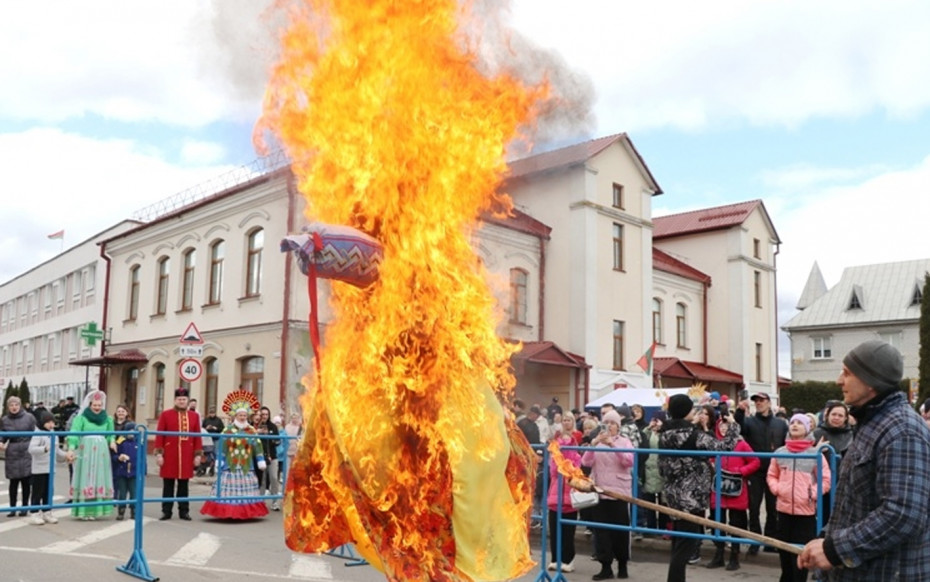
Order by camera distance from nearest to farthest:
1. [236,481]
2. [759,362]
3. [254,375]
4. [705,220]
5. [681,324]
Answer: [236,481], [254,375], [681,324], [759,362], [705,220]

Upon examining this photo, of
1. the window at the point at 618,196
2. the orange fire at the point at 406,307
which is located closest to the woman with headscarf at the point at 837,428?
the orange fire at the point at 406,307

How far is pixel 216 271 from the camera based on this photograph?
82.0ft

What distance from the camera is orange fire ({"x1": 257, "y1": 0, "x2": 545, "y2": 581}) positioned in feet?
16.9

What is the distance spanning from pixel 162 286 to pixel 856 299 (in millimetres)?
50108

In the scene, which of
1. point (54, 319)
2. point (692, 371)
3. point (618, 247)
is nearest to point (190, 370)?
point (618, 247)

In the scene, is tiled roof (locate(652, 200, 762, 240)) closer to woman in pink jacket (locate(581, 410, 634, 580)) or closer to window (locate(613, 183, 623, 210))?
window (locate(613, 183, 623, 210))

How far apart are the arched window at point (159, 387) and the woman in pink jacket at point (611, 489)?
20.6 meters

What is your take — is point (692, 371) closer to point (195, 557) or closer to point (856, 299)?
point (195, 557)

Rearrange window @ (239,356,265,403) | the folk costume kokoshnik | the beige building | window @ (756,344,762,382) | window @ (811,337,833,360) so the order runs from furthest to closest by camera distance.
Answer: window @ (811,337,833,360), window @ (756,344,762,382), the beige building, window @ (239,356,265,403), the folk costume kokoshnik

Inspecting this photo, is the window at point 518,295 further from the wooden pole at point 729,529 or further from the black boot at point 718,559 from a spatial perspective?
the wooden pole at point 729,529

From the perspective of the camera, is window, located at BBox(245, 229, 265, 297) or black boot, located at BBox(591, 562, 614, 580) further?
window, located at BBox(245, 229, 265, 297)

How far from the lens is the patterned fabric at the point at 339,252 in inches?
188

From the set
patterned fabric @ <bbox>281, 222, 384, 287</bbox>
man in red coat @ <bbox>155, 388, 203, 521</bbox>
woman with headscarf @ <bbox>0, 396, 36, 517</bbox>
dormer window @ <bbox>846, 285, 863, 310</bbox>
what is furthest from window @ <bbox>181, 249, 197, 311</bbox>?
dormer window @ <bbox>846, 285, 863, 310</bbox>

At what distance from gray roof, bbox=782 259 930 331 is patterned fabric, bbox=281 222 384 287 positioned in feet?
195
